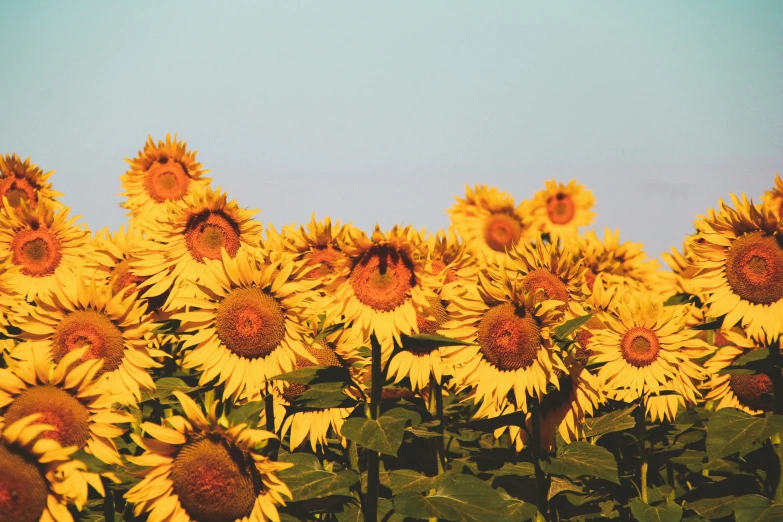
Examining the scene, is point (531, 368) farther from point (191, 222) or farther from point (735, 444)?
point (191, 222)

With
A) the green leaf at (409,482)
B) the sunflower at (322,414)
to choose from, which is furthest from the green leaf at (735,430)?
the sunflower at (322,414)

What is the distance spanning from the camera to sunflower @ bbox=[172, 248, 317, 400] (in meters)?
4.93

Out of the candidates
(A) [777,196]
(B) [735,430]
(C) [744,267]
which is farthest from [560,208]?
(B) [735,430]

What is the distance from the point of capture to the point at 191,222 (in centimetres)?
643

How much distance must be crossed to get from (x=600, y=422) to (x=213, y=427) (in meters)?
3.07

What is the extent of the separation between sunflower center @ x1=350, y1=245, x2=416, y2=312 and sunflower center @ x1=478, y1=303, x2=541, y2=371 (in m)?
0.84

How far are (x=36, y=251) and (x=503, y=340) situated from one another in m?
5.18

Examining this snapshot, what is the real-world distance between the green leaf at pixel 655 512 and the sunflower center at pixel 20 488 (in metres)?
3.86

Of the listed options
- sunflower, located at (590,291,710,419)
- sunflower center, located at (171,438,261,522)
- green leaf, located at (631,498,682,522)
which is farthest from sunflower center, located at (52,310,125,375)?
green leaf, located at (631,498,682,522)

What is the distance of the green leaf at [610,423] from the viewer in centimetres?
545

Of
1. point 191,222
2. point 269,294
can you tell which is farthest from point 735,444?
point 191,222

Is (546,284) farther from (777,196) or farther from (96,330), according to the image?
(777,196)

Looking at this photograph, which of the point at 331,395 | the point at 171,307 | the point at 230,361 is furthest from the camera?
the point at 171,307

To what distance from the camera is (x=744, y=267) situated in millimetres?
6188
